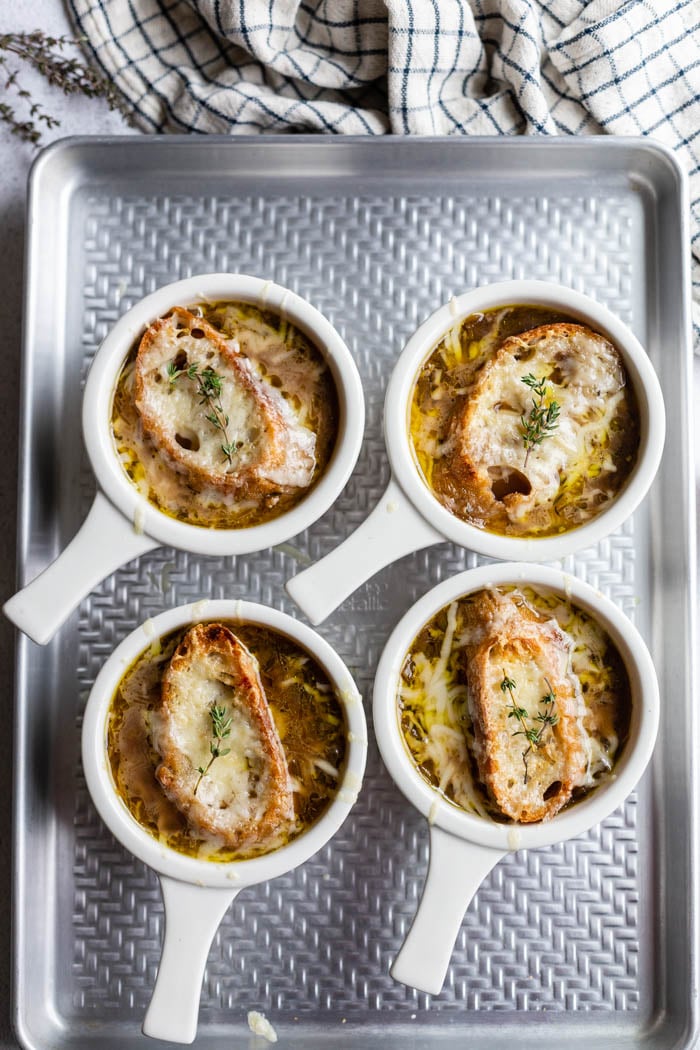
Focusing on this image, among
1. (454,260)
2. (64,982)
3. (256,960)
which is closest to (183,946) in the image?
(256,960)

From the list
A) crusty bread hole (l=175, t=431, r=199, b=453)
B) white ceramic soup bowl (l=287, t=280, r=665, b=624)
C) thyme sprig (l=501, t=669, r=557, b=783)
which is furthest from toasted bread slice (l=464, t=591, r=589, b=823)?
crusty bread hole (l=175, t=431, r=199, b=453)

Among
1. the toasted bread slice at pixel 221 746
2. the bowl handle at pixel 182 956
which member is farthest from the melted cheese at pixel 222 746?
the bowl handle at pixel 182 956

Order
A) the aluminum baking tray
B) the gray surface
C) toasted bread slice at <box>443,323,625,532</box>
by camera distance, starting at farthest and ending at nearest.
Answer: the gray surface → the aluminum baking tray → toasted bread slice at <box>443,323,625,532</box>

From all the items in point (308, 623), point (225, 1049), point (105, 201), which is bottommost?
point (225, 1049)

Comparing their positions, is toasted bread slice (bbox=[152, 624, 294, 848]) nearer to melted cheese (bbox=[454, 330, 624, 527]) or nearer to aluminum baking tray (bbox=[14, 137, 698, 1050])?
aluminum baking tray (bbox=[14, 137, 698, 1050])

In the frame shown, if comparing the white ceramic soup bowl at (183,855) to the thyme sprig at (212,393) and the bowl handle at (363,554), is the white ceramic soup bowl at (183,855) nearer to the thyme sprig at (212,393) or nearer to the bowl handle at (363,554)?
the bowl handle at (363,554)

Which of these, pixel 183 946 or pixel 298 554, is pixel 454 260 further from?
pixel 183 946
